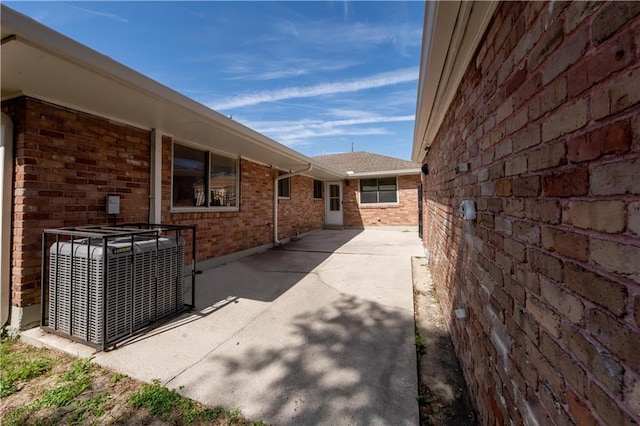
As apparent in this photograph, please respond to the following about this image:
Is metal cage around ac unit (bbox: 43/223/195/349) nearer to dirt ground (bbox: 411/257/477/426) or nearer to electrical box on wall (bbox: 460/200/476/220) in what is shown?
dirt ground (bbox: 411/257/477/426)

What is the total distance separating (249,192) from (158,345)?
4730 millimetres

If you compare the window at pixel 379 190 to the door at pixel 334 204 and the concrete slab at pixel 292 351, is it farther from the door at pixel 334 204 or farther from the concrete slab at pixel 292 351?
the concrete slab at pixel 292 351

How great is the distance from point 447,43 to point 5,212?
4.72 m

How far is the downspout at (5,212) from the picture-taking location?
2.86 metres

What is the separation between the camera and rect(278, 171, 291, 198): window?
8.79m

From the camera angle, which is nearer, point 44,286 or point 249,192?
point 44,286

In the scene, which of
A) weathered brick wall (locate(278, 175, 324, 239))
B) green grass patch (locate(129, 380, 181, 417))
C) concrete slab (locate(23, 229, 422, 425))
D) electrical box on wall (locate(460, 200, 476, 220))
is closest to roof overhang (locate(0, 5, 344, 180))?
concrete slab (locate(23, 229, 422, 425))

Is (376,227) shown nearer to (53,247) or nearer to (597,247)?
(53,247)

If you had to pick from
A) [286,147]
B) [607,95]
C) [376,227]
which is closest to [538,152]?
[607,95]

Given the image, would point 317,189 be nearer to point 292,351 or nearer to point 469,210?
point 292,351

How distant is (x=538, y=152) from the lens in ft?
3.51

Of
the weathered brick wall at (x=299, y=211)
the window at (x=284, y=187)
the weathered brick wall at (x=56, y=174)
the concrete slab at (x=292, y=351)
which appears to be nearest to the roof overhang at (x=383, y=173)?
the weathered brick wall at (x=299, y=211)

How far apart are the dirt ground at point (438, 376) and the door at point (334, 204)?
9.69m

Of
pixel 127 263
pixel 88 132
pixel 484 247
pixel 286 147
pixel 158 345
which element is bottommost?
pixel 158 345
